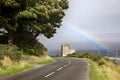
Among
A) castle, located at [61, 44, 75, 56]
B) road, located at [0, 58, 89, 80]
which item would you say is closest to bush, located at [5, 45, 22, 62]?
road, located at [0, 58, 89, 80]

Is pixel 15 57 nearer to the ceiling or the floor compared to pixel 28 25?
nearer to the floor

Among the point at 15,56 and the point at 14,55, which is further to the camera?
the point at 15,56

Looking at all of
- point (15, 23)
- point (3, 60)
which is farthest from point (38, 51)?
point (3, 60)

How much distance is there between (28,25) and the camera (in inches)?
1372

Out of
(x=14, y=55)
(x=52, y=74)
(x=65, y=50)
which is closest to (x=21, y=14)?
(x=14, y=55)

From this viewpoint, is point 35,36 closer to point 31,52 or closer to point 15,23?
point 31,52

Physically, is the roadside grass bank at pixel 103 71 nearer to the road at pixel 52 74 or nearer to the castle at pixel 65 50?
the road at pixel 52 74

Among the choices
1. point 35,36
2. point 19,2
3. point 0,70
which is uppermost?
point 19,2

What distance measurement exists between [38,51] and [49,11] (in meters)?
7.87

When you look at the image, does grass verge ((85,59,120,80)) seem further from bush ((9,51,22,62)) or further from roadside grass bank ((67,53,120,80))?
bush ((9,51,22,62))

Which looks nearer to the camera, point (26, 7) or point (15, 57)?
point (15, 57)

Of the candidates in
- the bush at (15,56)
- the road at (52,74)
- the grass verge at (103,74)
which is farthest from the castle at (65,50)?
the road at (52,74)

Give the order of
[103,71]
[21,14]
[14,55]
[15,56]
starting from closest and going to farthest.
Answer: [103,71] < [14,55] < [15,56] < [21,14]

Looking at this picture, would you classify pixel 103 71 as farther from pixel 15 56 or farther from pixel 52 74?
pixel 15 56
